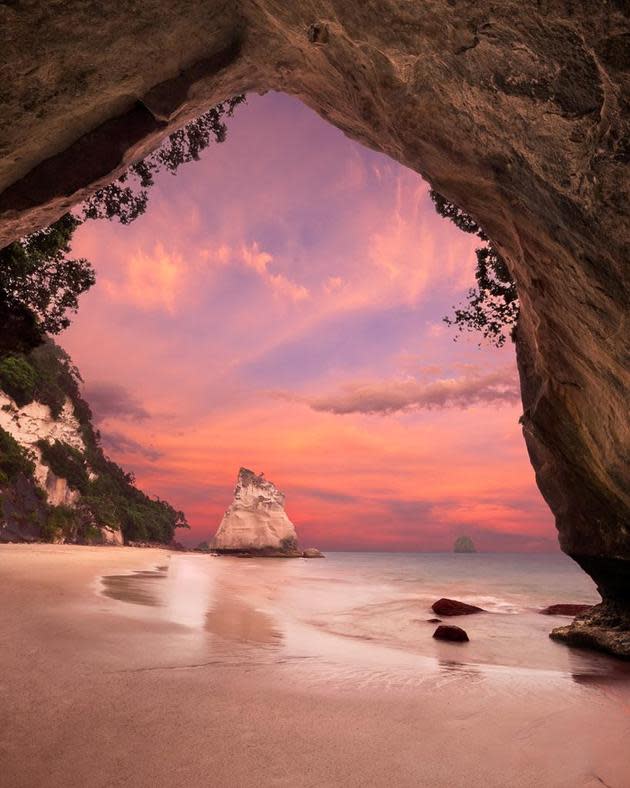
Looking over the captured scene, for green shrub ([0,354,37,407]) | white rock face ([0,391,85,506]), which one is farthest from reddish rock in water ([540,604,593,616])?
white rock face ([0,391,85,506])

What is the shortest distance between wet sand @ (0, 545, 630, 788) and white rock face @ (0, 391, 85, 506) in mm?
42619

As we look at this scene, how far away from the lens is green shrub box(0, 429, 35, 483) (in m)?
36.4

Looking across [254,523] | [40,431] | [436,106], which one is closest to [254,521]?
[254,523]

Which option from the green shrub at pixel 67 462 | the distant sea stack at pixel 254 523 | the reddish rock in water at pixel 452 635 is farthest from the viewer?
the distant sea stack at pixel 254 523

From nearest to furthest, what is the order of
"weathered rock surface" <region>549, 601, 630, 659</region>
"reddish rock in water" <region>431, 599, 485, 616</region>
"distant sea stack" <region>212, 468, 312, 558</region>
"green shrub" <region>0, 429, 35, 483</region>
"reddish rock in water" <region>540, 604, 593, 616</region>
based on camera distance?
"weathered rock surface" <region>549, 601, 630, 659</region>, "reddish rock in water" <region>431, 599, 485, 616</region>, "reddish rock in water" <region>540, 604, 593, 616</region>, "green shrub" <region>0, 429, 35, 483</region>, "distant sea stack" <region>212, 468, 312, 558</region>

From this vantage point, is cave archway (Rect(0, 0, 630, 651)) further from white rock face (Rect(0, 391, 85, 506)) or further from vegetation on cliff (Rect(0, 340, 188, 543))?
white rock face (Rect(0, 391, 85, 506))

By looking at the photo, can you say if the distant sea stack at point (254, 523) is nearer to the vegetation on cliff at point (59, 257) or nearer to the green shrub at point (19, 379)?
the green shrub at point (19, 379)

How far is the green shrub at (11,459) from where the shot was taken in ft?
120

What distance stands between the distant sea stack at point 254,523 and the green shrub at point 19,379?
39.5m

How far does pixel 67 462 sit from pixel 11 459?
36.9 feet

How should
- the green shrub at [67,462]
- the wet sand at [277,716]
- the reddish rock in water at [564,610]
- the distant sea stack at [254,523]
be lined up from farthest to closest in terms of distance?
the distant sea stack at [254,523] → the green shrub at [67,462] → the reddish rock in water at [564,610] → the wet sand at [277,716]

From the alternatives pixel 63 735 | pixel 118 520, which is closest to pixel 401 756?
pixel 63 735

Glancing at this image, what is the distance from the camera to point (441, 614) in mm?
15508

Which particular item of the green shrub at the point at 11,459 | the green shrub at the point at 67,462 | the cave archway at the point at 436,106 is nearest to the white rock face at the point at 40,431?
the green shrub at the point at 67,462
